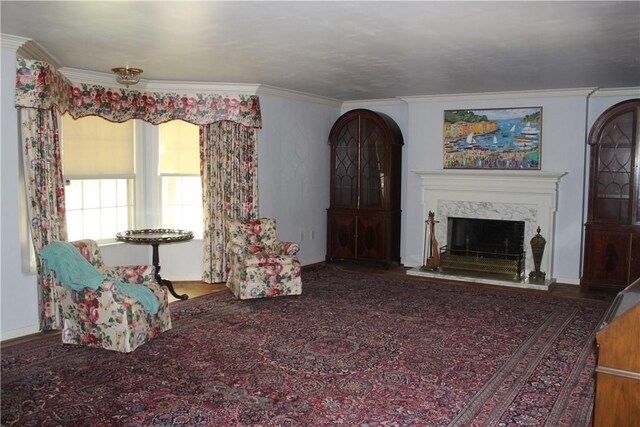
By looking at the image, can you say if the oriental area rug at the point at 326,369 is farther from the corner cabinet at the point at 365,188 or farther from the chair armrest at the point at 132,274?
the corner cabinet at the point at 365,188

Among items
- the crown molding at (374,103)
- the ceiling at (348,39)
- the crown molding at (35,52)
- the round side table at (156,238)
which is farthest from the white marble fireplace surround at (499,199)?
the crown molding at (35,52)

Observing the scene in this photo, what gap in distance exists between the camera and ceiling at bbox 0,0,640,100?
3.64 m

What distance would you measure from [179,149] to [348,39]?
3.48 metres

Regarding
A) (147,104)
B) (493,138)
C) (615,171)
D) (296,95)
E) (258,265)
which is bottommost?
(258,265)

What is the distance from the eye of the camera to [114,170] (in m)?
6.71

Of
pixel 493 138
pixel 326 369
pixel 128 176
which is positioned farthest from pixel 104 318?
pixel 493 138

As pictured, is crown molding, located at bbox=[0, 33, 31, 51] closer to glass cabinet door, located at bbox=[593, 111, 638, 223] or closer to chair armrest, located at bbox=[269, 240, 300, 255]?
chair armrest, located at bbox=[269, 240, 300, 255]

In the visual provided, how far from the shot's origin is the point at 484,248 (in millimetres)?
7777

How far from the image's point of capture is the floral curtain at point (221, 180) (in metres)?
7.07

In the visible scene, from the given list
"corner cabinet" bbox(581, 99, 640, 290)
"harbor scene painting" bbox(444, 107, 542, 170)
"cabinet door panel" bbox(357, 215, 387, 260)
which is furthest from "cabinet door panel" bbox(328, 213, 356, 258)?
"corner cabinet" bbox(581, 99, 640, 290)

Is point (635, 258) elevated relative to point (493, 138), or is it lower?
lower

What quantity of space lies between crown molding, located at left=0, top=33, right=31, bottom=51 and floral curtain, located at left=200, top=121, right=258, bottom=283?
104 inches

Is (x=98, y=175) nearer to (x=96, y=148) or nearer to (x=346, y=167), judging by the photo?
(x=96, y=148)

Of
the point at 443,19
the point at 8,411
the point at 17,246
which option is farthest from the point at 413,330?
the point at 17,246
